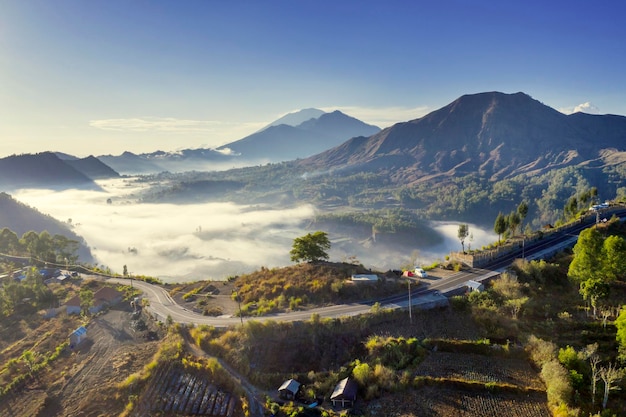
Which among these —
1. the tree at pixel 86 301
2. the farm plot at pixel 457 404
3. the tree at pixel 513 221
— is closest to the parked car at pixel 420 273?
the farm plot at pixel 457 404

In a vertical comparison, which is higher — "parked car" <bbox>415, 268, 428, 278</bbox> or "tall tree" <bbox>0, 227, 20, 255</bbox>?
"tall tree" <bbox>0, 227, 20, 255</bbox>

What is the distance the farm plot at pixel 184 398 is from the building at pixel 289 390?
4020 mm

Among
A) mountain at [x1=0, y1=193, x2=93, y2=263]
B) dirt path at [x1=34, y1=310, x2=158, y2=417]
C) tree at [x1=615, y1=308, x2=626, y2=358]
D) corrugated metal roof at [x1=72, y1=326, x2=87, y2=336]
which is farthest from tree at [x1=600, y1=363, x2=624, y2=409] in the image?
mountain at [x1=0, y1=193, x2=93, y2=263]

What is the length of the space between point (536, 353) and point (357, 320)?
645 inches

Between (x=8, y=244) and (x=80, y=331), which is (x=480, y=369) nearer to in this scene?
(x=80, y=331)

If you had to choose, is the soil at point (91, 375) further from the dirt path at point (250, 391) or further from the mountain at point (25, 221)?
the mountain at point (25, 221)

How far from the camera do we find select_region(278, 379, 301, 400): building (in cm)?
3033

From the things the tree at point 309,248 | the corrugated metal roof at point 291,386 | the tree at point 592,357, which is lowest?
the corrugated metal roof at point 291,386

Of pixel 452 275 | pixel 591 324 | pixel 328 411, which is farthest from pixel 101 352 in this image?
pixel 591 324

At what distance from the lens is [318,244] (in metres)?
57.5

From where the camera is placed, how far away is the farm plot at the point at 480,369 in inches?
1155

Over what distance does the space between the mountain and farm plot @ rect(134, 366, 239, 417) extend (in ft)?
537

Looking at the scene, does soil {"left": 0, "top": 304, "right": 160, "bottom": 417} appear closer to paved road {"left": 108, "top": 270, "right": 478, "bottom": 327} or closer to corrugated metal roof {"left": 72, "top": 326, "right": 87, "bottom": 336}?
corrugated metal roof {"left": 72, "top": 326, "right": 87, "bottom": 336}

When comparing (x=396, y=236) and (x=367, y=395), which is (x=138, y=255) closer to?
(x=396, y=236)
